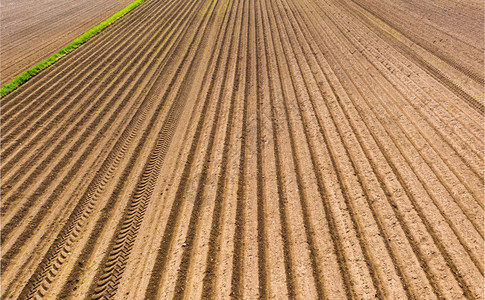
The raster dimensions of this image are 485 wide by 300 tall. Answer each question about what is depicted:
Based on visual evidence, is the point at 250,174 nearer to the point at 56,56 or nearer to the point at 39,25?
the point at 56,56

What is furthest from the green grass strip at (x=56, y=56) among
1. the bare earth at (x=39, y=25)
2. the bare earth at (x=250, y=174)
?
the bare earth at (x=39, y=25)

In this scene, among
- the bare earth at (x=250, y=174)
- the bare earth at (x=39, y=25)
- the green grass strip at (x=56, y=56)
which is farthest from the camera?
the bare earth at (x=39, y=25)

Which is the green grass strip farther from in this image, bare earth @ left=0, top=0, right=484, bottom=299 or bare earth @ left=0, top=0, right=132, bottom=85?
bare earth @ left=0, top=0, right=132, bottom=85

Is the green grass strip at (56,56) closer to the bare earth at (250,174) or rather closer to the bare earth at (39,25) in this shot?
the bare earth at (250,174)

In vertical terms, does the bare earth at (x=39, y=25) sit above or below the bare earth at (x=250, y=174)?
above

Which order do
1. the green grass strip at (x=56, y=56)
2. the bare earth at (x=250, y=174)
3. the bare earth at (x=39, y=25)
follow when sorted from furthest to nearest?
the bare earth at (x=39, y=25)
the green grass strip at (x=56, y=56)
the bare earth at (x=250, y=174)

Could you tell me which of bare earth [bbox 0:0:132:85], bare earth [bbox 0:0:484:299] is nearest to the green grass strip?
bare earth [bbox 0:0:484:299]
